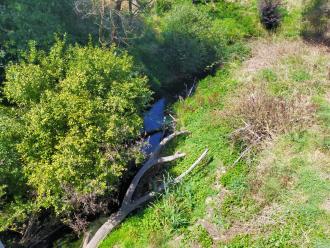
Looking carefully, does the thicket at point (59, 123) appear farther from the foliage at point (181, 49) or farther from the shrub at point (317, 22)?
the shrub at point (317, 22)

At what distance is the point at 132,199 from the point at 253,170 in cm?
510

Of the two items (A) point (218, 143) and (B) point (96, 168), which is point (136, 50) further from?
(B) point (96, 168)

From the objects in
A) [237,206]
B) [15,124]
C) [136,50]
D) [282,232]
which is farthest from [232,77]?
[15,124]

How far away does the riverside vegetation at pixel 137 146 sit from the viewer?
518 inches

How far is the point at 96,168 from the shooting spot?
13.1 m

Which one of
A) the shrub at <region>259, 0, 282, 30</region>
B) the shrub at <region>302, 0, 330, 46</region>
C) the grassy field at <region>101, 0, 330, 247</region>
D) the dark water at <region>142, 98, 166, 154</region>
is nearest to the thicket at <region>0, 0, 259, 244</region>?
the grassy field at <region>101, 0, 330, 247</region>

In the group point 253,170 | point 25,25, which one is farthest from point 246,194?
point 25,25

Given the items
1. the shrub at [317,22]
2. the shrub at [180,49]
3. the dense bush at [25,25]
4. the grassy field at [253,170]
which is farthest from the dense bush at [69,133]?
the shrub at [317,22]

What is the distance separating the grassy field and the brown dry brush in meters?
0.04

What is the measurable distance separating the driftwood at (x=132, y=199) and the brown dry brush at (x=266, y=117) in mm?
2008

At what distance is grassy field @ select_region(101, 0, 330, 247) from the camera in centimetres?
1355

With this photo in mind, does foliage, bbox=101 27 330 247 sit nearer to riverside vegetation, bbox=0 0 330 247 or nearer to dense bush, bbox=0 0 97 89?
riverside vegetation, bbox=0 0 330 247

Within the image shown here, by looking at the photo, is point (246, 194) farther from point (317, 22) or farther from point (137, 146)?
point (317, 22)

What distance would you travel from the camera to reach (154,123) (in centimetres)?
2003
